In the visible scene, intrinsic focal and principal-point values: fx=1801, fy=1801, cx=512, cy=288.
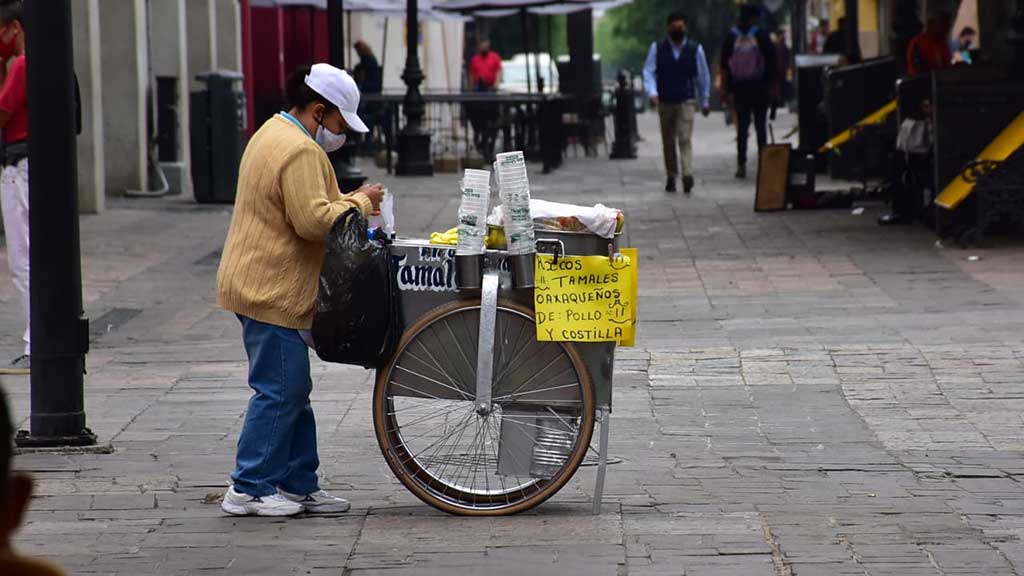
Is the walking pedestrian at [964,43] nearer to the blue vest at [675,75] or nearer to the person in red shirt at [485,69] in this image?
the person in red shirt at [485,69]

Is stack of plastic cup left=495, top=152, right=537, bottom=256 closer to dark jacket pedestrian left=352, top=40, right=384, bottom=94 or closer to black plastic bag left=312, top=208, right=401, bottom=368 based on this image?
black plastic bag left=312, top=208, right=401, bottom=368

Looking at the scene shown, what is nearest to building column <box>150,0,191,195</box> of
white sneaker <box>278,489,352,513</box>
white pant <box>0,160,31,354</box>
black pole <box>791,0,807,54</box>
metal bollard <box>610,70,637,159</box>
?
metal bollard <box>610,70,637,159</box>

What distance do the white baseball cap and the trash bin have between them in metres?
12.8

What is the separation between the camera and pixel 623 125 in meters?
28.4

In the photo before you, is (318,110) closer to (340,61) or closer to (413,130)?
(340,61)

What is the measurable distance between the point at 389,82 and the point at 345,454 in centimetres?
3462

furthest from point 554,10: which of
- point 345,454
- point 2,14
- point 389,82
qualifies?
point 345,454

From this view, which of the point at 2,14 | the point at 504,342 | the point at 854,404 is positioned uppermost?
the point at 2,14

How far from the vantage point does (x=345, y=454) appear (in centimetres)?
696

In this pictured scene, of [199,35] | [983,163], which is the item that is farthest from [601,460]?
[199,35]

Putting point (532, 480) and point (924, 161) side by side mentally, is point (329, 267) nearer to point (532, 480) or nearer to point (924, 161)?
point (532, 480)

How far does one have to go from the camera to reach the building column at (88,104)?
57.6ft

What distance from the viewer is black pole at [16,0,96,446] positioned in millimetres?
6875

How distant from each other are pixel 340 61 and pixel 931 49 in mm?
6275
